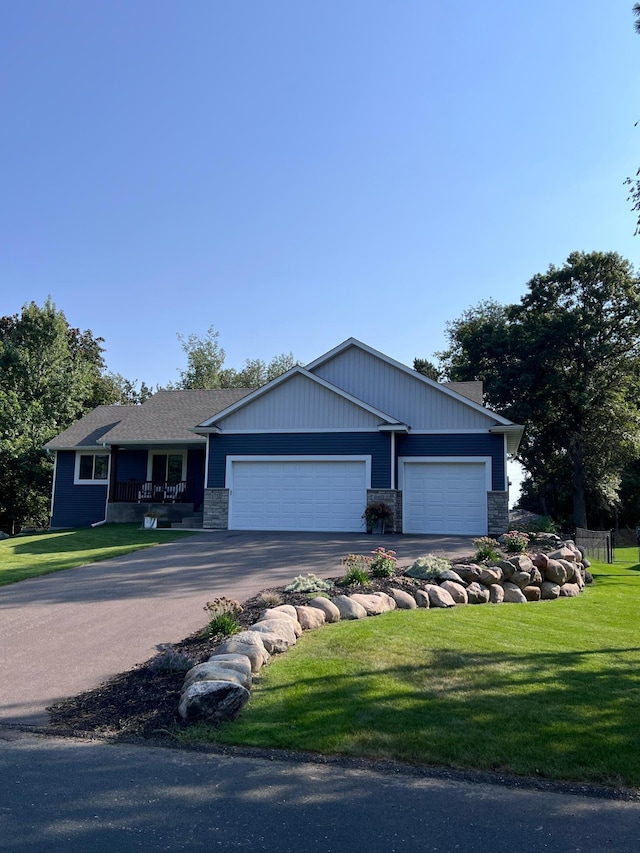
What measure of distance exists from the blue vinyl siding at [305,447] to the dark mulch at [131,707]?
44.0 feet

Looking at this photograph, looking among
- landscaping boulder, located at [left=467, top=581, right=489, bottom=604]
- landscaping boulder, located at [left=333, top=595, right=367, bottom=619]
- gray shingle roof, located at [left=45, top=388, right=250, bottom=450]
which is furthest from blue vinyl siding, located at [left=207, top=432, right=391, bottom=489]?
landscaping boulder, located at [left=333, top=595, right=367, bottom=619]

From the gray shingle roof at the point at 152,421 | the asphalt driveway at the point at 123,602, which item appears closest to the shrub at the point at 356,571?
the asphalt driveway at the point at 123,602

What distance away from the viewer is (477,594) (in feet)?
35.6

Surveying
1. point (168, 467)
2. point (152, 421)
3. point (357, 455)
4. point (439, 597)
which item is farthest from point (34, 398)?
point (439, 597)

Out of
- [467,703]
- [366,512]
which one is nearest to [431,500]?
[366,512]

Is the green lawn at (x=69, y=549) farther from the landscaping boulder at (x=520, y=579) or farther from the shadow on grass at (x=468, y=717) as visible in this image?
the landscaping boulder at (x=520, y=579)

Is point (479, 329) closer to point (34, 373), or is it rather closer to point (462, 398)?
point (462, 398)

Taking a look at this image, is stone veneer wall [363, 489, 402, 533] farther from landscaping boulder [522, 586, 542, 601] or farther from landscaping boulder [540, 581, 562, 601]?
landscaping boulder [522, 586, 542, 601]

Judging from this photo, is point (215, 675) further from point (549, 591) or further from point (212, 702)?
point (549, 591)

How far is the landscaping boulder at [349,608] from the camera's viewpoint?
853 cm

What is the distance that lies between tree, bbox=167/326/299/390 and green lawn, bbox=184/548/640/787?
1661 inches

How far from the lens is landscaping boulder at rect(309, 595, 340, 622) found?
833 cm

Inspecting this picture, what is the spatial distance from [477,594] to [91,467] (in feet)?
61.5

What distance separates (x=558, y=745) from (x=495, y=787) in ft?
2.60
